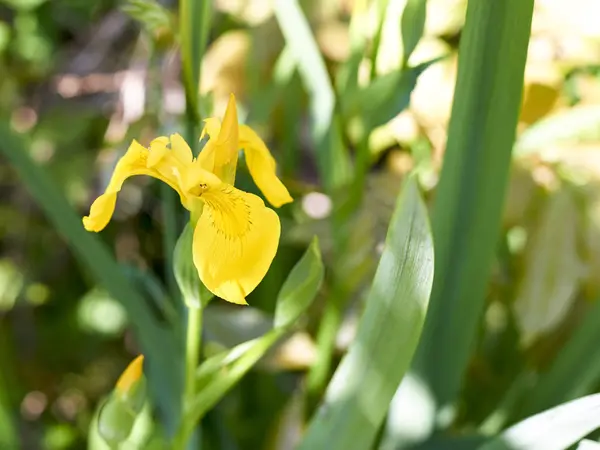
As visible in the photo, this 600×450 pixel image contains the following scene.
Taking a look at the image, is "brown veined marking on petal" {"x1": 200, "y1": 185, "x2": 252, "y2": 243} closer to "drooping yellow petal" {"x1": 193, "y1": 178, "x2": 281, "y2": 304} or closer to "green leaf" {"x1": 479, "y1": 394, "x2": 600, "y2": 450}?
"drooping yellow petal" {"x1": 193, "y1": 178, "x2": 281, "y2": 304}

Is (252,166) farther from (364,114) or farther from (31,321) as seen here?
(31,321)

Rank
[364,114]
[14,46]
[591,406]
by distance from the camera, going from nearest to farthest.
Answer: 1. [591,406]
2. [364,114]
3. [14,46]

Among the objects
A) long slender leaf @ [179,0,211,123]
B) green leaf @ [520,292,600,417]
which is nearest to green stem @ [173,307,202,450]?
long slender leaf @ [179,0,211,123]

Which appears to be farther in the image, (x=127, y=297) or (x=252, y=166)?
(x=127, y=297)

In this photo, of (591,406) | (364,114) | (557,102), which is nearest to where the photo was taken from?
(591,406)

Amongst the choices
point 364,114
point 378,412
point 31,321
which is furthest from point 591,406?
point 31,321

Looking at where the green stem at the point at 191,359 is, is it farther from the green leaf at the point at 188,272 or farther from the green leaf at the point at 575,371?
the green leaf at the point at 575,371
